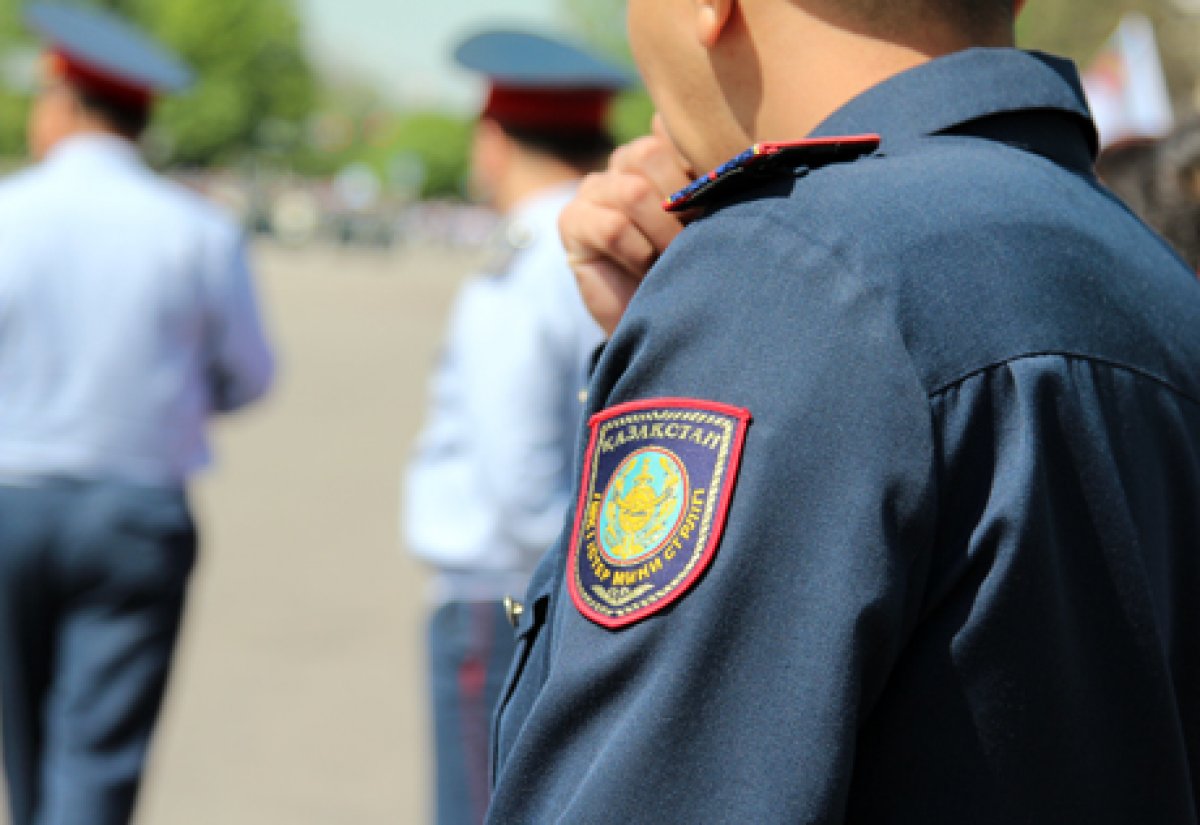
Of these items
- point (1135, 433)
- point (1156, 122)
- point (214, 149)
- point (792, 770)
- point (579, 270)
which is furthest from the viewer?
point (214, 149)

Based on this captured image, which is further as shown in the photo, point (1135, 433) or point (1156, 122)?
point (1156, 122)

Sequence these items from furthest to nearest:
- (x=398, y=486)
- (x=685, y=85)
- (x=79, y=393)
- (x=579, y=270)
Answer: (x=398, y=486)
(x=79, y=393)
(x=579, y=270)
(x=685, y=85)

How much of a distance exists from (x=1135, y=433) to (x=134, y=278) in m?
2.58

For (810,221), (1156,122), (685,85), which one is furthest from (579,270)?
(1156,122)

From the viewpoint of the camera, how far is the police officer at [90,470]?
3.08 meters

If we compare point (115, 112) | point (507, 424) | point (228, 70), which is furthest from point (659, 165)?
point (228, 70)

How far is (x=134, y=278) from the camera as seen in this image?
316 cm

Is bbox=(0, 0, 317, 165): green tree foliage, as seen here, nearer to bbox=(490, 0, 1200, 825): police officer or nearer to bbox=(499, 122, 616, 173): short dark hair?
bbox=(499, 122, 616, 173): short dark hair

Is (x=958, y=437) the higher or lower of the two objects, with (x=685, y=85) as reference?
lower

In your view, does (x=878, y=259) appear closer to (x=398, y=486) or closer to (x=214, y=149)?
(x=398, y=486)

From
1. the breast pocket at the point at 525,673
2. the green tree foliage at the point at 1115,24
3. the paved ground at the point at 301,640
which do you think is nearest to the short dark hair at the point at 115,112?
the paved ground at the point at 301,640

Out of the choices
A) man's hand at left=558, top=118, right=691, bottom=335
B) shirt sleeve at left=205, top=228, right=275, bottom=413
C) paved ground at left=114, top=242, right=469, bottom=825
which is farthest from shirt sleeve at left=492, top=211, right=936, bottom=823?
paved ground at left=114, top=242, right=469, bottom=825

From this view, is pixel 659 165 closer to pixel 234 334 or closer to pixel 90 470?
pixel 90 470

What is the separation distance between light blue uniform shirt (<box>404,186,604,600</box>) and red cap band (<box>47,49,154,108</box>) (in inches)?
47.2
